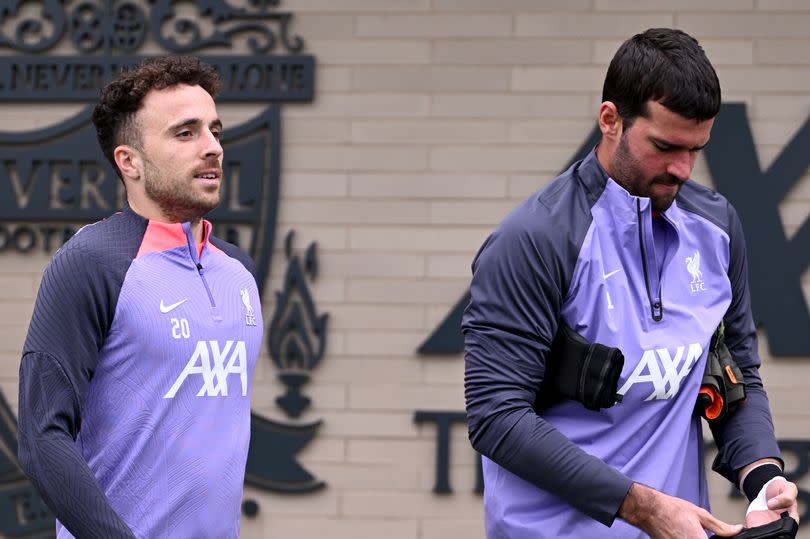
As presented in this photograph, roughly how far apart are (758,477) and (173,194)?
138 cm

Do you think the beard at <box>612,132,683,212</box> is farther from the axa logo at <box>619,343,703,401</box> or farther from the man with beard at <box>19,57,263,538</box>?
the man with beard at <box>19,57,263,538</box>

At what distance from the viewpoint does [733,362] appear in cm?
269

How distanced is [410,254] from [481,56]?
3.08 ft

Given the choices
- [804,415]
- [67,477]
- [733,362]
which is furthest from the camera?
[804,415]

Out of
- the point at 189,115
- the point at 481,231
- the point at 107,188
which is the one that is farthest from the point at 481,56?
the point at 189,115

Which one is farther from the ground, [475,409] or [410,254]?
[475,409]

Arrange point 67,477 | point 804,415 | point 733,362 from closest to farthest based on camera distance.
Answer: point 67,477, point 733,362, point 804,415

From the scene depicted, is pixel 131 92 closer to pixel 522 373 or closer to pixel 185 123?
pixel 185 123

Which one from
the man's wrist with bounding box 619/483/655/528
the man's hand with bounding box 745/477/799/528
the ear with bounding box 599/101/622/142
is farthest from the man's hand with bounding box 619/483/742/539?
the ear with bounding box 599/101/622/142

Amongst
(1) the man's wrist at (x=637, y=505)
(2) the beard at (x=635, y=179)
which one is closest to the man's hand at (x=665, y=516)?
(1) the man's wrist at (x=637, y=505)

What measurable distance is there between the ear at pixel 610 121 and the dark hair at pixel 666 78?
0.02 metres

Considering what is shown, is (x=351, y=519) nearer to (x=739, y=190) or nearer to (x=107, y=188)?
(x=107, y=188)

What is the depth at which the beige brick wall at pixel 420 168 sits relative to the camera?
18.3ft

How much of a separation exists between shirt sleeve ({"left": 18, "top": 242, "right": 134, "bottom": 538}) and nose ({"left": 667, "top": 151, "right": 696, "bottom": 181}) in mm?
→ 1154
